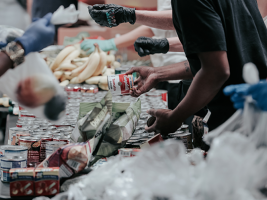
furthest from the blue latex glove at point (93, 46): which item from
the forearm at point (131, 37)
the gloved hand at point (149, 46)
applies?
the gloved hand at point (149, 46)

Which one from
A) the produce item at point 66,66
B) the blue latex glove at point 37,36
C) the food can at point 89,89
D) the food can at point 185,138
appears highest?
the blue latex glove at point 37,36

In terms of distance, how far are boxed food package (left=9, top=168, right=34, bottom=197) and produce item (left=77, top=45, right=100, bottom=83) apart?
231 cm

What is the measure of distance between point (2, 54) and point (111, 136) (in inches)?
22.0

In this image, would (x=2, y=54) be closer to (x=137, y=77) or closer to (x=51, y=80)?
(x=51, y=80)

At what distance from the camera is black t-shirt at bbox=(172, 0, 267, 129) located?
1071 millimetres

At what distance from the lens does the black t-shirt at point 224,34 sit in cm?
107

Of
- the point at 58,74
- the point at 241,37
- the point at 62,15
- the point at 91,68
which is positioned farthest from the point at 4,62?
the point at 58,74

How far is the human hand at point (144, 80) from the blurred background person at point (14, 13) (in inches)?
140

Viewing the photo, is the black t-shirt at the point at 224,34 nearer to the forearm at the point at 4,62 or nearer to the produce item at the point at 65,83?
the forearm at the point at 4,62

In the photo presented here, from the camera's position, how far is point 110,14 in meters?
1.89

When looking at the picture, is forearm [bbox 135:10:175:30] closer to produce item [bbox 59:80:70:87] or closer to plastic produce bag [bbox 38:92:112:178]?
plastic produce bag [bbox 38:92:112:178]

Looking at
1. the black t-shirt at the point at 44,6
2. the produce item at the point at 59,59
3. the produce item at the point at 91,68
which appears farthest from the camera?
the black t-shirt at the point at 44,6

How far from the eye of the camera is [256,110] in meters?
0.68

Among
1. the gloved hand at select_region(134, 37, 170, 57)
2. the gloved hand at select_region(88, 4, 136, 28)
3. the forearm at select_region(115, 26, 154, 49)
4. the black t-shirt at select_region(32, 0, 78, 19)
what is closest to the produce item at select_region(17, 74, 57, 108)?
the gloved hand at select_region(88, 4, 136, 28)
